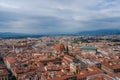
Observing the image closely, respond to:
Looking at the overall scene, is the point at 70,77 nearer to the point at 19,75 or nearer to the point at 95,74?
the point at 95,74

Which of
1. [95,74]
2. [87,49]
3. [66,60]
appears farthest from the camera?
[87,49]

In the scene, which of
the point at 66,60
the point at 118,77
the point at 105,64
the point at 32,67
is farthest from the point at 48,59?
the point at 118,77

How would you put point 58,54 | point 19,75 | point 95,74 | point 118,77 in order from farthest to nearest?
point 58,54
point 19,75
point 95,74
point 118,77

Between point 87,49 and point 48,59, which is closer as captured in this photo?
point 48,59

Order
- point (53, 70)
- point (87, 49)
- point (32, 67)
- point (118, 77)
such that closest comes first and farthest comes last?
point (118, 77) < point (53, 70) < point (32, 67) < point (87, 49)

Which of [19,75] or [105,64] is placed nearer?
[19,75]

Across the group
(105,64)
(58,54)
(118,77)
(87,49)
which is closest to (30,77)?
(118,77)

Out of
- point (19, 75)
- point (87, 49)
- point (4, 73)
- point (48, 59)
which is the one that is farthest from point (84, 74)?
point (87, 49)

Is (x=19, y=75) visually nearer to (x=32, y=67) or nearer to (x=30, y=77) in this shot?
(x=30, y=77)

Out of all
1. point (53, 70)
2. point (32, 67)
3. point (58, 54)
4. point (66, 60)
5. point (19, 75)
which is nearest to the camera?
point (19, 75)
